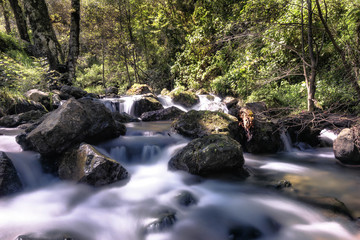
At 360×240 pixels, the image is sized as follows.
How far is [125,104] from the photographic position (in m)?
10.3

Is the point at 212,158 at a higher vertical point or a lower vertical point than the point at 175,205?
higher

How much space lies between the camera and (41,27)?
316 inches

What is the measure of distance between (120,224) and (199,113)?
138 inches

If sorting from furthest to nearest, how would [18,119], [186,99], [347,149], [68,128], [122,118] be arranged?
[186,99], [122,118], [18,119], [347,149], [68,128]

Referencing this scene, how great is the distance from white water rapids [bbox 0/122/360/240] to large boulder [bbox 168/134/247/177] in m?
0.19

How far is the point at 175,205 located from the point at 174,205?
2 centimetres

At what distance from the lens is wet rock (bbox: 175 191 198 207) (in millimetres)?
2975

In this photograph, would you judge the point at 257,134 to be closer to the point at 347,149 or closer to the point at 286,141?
the point at 286,141

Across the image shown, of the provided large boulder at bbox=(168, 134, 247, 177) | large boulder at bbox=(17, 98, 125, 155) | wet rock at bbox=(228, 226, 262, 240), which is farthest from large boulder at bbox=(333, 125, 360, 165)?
large boulder at bbox=(17, 98, 125, 155)

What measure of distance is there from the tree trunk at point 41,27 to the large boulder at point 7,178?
7.03 metres

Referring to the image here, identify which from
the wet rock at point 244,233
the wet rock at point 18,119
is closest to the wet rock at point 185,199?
the wet rock at point 244,233

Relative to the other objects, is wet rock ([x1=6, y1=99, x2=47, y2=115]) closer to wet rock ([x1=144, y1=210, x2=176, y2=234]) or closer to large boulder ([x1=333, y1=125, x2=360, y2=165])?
wet rock ([x1=144, y1=210, x2=176, y2=234])

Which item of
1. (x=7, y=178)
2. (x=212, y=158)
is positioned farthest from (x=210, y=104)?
(x=7, y=178)

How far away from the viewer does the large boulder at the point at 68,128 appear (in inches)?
140
